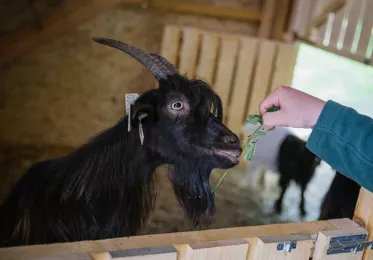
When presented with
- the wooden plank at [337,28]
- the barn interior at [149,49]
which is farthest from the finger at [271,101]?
the wooden plank at [337,28]

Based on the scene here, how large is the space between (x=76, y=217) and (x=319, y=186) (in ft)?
5.03

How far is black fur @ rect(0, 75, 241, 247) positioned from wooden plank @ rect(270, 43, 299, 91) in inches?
64.8

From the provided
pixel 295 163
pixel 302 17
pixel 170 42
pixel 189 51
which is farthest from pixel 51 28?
pixel 295 163

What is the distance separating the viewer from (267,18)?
5086 mm

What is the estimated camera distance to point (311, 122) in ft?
4.15

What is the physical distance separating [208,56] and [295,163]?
1071mm

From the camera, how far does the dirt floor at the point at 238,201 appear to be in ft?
6.52

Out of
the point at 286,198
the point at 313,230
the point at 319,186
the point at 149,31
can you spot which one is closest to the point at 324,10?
the point at 149,31

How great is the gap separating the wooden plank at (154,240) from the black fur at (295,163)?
1.38 m

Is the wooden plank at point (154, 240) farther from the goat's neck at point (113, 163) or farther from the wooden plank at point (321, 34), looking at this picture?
the wooden plank at point (321, 34)

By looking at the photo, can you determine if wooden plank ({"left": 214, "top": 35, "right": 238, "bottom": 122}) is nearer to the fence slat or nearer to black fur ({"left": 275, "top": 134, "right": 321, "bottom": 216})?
the fence slat

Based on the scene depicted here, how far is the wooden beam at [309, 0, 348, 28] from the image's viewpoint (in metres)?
4.84

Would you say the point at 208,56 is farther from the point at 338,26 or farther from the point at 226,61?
the point at 338,26

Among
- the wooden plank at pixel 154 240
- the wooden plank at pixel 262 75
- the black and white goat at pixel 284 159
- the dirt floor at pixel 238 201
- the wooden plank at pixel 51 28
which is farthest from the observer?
the wooden plank at pixel 51 28
